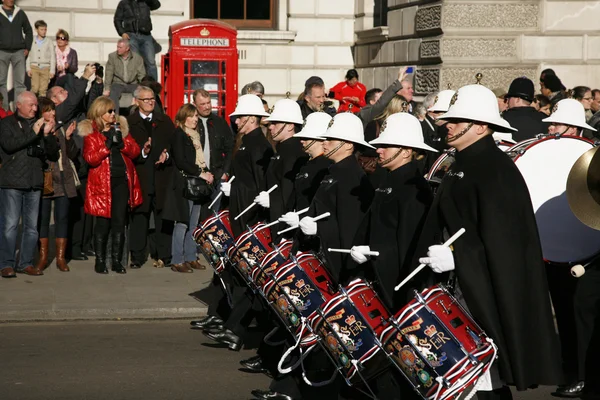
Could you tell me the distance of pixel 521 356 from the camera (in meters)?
6.10

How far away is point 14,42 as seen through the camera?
59.6 ft

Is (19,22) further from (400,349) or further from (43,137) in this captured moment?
(400,349)

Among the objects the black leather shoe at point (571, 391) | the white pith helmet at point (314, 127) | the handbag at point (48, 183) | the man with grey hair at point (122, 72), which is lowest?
the black leather shoe at point (571, 391)

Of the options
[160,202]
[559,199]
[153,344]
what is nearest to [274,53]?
[160,202]

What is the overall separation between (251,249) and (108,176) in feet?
14.8

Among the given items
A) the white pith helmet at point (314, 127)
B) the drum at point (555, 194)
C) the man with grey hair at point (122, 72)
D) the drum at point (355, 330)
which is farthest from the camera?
the man with grey hair at point (122, 72)

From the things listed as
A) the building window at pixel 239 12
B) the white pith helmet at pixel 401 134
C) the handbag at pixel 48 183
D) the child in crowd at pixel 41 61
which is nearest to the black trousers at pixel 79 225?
the handbag at pixel 48 183

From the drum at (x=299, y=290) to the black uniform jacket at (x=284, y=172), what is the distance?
5.76ft

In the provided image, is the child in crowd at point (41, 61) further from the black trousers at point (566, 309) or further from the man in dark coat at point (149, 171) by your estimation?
the black trousers at point (566, 309)

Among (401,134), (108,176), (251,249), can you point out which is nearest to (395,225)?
(401,134)

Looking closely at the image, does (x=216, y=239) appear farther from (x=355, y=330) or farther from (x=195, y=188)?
(x=195, y=188)

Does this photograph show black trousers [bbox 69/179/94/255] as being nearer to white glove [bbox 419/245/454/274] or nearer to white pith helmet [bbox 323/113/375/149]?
white pith helmet [bbox 323/113/375/149]

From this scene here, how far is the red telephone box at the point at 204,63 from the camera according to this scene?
18875 millimetres

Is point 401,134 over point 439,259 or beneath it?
over
